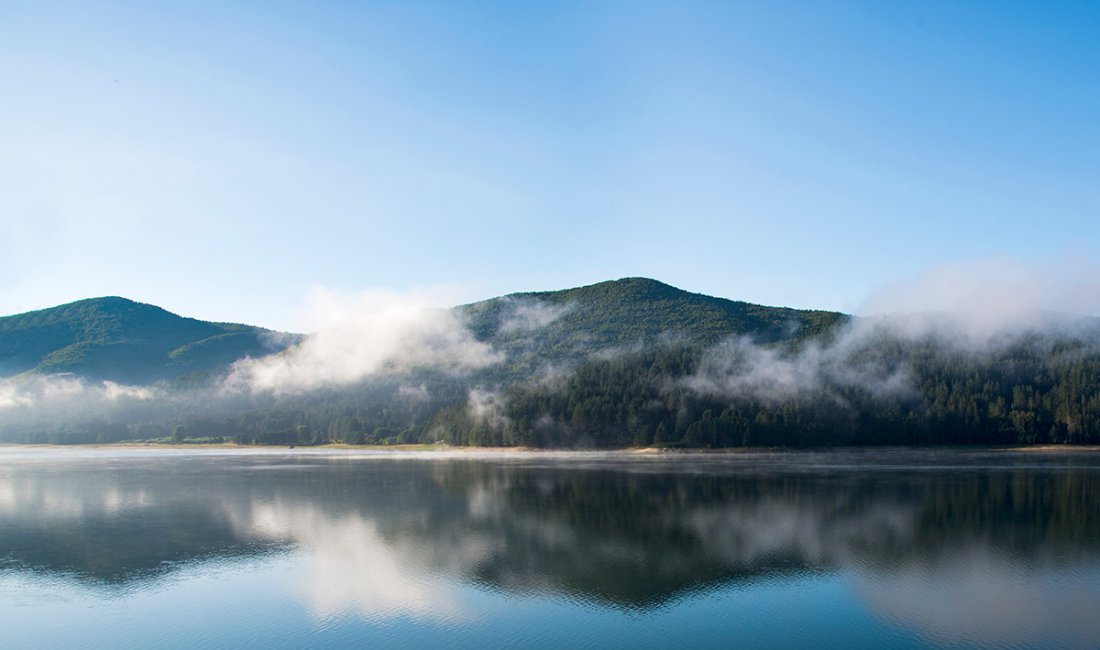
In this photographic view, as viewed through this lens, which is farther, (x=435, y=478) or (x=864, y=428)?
(x=864, y=428)

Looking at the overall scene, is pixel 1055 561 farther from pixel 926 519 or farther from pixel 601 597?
pixel 601 597

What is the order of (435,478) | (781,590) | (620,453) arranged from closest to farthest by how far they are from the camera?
(781,590), (435,478), (620,453)

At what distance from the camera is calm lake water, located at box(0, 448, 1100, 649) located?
31703mm

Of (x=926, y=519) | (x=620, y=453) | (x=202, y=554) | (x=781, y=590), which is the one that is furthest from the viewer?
(x=620, y=453)

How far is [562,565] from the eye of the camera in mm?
43312

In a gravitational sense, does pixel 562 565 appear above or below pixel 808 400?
below

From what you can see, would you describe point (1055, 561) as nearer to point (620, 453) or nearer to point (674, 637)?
point (674, 637)

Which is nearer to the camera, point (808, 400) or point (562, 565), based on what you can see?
point (562, 565)

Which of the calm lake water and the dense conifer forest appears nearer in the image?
the calm lake water

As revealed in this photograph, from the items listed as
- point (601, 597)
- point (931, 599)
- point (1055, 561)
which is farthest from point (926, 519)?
point (601, 597)

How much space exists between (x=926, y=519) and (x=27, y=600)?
56.4 metres

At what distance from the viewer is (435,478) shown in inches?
3853

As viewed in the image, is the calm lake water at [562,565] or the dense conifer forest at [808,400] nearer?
the calm lake water at [562,565]

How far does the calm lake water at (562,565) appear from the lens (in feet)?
104
